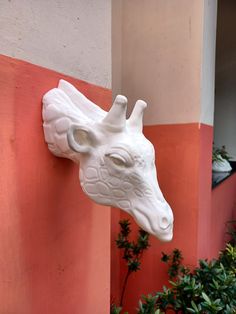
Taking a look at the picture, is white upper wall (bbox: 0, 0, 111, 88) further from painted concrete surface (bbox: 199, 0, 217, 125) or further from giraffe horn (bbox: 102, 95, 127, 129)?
painted concrete surface (bbox: 199, 0, 217, 125)

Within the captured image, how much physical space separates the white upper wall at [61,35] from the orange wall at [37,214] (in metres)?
0.03

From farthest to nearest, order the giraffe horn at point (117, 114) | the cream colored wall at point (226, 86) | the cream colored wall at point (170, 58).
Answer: the cream colored wall at point (226, 86) < the cream colored wall at point (170, 58) < the giraffe horn at point (117, 114)

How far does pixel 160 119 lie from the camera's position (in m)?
1.46

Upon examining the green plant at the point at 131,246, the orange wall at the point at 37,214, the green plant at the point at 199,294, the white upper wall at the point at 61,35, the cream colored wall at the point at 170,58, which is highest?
the cream colored wall at the point at 170,58

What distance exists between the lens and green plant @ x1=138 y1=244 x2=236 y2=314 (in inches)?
45.8

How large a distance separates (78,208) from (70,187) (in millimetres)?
75

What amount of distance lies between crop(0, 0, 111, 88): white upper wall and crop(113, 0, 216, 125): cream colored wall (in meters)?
0.66

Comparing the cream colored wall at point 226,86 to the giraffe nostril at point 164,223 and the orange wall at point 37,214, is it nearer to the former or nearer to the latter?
the orange wall at point 37,214

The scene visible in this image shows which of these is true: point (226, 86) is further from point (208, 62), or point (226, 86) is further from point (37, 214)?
point (37, 214)

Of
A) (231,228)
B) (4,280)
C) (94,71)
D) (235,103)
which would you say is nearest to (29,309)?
(4,280)

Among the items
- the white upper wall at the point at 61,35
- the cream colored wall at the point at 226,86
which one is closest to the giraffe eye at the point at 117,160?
the white upper wall at the point at 61,35

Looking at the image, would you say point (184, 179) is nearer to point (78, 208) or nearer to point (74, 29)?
point (78, 208)

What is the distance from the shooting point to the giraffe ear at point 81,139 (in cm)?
54

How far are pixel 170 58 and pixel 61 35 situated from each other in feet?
2.95
